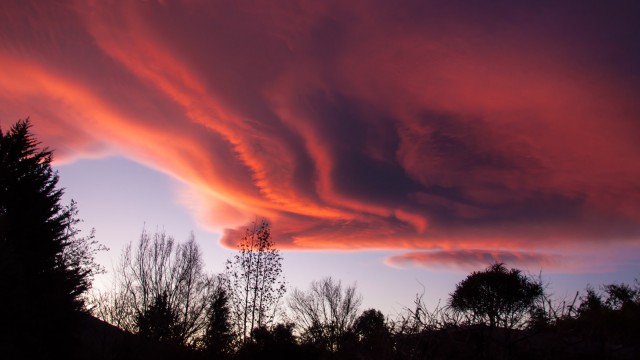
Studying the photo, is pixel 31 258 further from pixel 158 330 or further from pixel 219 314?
pixel 219 314

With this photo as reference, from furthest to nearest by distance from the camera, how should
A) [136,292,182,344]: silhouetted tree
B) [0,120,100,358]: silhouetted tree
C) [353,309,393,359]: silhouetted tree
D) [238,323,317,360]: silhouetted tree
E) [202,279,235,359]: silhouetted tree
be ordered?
[202,279,235,359]: silhouetted tree
[238,323,317,360]: silhouetted tree
[136,292,182,344]: silhouetted tree
[0,120,100,358]: silhouetted tree
[353,309,393,359]: silhouetted tree

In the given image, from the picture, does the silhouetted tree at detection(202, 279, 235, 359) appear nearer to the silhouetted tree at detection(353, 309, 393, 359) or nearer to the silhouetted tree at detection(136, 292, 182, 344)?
the silhouetted tree at detection(136, 292, 182, 344)

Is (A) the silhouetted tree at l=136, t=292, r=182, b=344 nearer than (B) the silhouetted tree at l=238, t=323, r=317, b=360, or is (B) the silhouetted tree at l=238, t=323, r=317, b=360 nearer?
(A) the silhouetted tree at l=136, t=292, r=182, b=344

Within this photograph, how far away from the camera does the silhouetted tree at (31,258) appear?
1662 cm

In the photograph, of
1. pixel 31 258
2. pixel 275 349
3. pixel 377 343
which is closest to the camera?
pixel 377 343

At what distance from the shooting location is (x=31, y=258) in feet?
69.8

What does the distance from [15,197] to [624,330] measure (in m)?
27.4

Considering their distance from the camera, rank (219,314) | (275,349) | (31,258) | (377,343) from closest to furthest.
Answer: (377,343) → (31,258) → (275,349) → (219,314)

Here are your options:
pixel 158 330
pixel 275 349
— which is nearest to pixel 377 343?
pixel 158 330

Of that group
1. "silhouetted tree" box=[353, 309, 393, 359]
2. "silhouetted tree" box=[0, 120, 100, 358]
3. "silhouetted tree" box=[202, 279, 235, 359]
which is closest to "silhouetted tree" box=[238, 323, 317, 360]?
"silhouetted tree" box=[202, 279, 235, 359]

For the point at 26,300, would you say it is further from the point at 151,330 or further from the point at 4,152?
the point at 4,152

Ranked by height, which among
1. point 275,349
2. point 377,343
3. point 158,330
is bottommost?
point 275,349

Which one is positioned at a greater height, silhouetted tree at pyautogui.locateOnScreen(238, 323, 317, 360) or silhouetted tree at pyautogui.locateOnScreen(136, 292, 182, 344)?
silhouetted tree at pyautogui.locateOnScreen(136, 292, 182, 344)

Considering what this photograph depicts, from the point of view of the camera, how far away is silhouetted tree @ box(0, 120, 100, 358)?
54.5 ft
